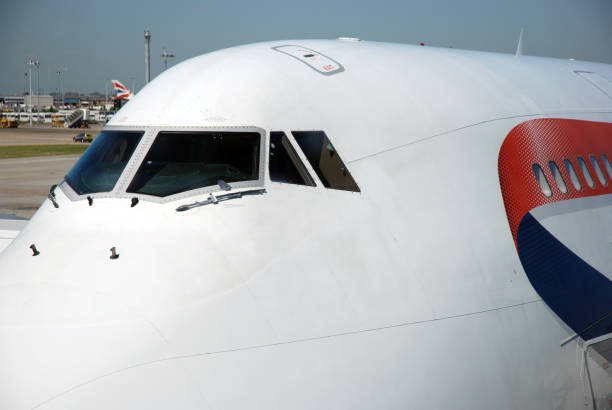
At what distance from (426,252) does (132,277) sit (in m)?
Result: 2.57

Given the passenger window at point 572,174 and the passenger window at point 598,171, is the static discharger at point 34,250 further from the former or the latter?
the passenger window at point 598,171

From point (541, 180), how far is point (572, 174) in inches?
30.2

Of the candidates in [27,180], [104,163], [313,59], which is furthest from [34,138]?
[313,59]

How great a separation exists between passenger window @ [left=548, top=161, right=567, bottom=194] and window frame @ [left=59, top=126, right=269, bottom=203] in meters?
3.66

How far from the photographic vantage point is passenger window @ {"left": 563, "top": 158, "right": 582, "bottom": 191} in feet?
25.2

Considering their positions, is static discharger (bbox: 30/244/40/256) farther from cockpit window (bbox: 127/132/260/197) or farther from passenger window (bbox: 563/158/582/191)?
passenger window (bbox: 563/158/582/191)

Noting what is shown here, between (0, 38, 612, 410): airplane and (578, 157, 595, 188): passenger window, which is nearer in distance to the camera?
(0, 38, 612, 410): airplane

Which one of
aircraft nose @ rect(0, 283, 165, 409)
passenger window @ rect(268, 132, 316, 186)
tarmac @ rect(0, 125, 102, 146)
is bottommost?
Answer: tarmac @ rect(0, 125, 102, 146)

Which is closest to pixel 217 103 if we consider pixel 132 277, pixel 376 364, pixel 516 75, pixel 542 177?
pixel 132 277

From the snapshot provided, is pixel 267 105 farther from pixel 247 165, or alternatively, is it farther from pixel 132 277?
pixel 132 277

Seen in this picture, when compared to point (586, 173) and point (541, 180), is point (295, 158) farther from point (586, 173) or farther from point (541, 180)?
point (586, 173)

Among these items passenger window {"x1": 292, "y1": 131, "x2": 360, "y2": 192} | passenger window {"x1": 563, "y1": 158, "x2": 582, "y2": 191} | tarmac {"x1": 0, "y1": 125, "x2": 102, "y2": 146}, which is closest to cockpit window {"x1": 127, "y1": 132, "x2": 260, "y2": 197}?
passenger window {"x1": 292, "y1": 131, "x2": 360, "y2": 192}

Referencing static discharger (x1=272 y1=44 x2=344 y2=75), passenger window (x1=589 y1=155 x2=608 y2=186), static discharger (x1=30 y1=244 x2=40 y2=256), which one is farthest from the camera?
passenger window (x1=589 y1=155 x2=608 y2=186)

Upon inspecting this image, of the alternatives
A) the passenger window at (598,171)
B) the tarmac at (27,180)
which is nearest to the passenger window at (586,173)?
the passenger window at (598,171)
